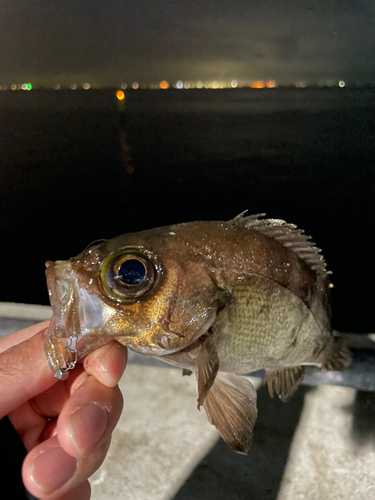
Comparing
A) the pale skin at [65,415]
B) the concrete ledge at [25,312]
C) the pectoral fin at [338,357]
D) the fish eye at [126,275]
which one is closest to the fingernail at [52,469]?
the pale skin at [65,415]

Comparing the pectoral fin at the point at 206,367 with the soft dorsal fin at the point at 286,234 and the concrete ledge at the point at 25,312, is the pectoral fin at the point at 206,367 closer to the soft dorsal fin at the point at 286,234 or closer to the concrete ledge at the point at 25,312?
the soft dorsal fin at the point at 286,234

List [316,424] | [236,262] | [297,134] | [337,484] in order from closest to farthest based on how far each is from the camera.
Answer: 1. [236,262]
2. [337,484]
3. [316,424]
4. [297,134]

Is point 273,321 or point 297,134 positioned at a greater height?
point 297,134

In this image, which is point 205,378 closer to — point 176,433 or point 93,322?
point 93,322

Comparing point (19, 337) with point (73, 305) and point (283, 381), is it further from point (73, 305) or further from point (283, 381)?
point (283, 381)

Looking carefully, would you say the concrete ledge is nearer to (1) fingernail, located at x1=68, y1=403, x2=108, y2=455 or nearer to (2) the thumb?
(2) the thumb

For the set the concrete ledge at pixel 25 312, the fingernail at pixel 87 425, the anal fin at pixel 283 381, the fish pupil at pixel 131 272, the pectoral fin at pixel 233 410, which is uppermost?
the fish pupil at pixel 131 272

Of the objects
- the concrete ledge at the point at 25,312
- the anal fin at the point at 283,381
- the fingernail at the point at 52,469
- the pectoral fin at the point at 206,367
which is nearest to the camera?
the fingernail at the point at 52,469

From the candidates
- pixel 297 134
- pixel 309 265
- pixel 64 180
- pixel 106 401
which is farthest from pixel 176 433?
pixel 297 134
